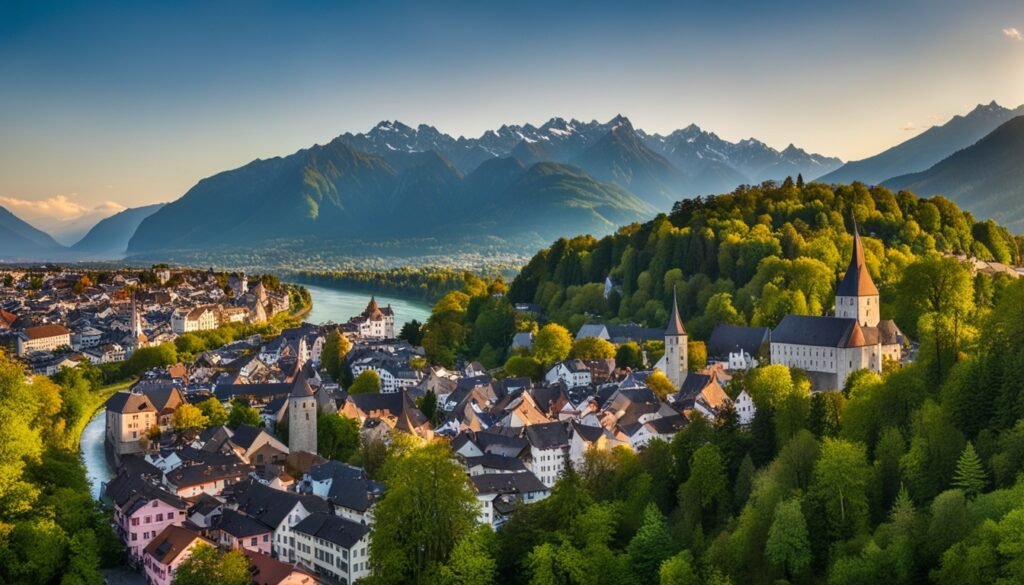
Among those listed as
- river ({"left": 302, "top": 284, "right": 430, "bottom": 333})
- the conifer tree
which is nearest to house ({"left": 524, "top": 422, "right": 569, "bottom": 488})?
the conifer tree

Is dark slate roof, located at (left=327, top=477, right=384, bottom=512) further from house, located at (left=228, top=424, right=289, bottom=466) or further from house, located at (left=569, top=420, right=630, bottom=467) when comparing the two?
house, located at (left=569, top=420, right=630, bottom=467)

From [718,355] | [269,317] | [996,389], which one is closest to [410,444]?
[996,389]

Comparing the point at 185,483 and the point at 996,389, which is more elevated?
the point at 996,389

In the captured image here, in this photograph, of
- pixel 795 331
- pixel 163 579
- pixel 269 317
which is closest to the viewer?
pixel 163 579

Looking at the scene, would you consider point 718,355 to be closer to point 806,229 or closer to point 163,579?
point 806,229

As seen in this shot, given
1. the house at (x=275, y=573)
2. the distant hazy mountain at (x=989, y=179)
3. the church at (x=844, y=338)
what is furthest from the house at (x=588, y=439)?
the distant hazy mountain at (x=989, y=179)

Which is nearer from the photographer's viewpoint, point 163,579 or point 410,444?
point 163,579
